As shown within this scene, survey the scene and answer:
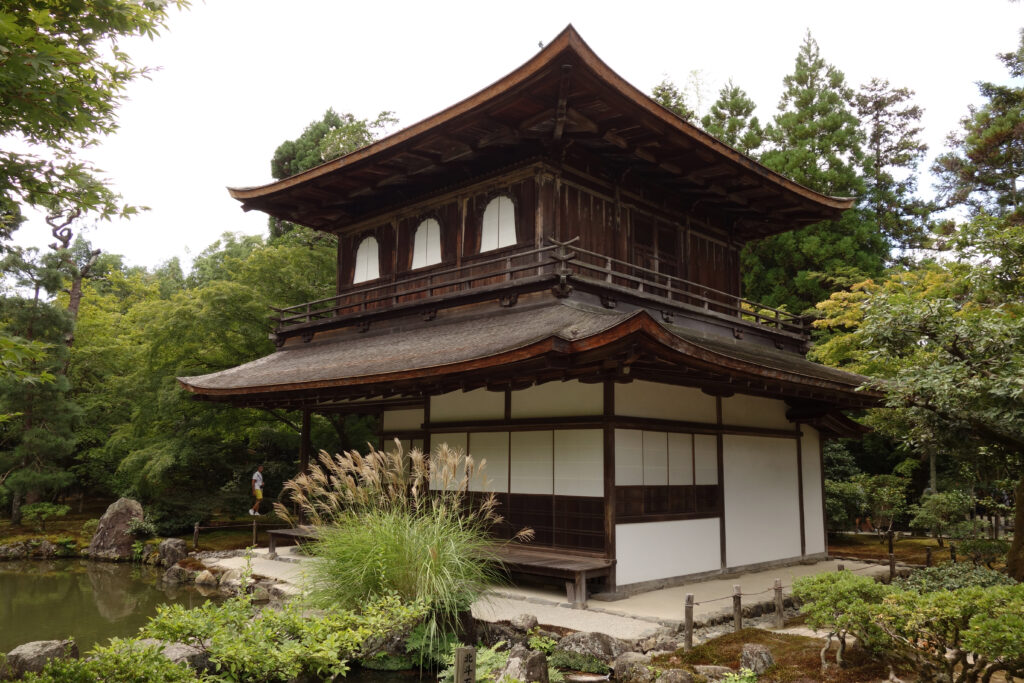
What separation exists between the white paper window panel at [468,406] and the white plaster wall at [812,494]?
19.9 ft

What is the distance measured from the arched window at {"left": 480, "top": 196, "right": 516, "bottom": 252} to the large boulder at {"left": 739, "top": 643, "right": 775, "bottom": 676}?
23.2ft

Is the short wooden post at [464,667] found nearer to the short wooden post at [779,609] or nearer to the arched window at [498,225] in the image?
the short wooden post at [779,609]

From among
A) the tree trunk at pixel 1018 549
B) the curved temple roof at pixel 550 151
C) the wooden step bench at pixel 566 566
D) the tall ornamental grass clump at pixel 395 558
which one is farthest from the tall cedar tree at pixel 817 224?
the tall ornamental grass clump at pixel 395 558

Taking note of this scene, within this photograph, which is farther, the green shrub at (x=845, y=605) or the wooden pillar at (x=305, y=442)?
the wooden pillar at (x=305, y=442)

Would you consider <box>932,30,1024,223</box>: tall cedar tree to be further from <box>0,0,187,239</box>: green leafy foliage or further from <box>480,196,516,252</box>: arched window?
<box>0,0,187,239</box>: green leafy foliage

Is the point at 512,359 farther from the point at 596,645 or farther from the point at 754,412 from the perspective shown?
the point at 754,412

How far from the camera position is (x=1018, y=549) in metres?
8.54

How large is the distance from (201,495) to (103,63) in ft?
46.1

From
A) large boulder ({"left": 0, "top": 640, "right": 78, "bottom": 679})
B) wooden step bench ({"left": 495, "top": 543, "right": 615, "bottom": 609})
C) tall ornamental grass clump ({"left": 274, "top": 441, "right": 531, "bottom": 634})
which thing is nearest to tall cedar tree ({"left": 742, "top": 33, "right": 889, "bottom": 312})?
wooden step bench ({"left": 495, "top": 543, "right": 615, "bottom": 609})

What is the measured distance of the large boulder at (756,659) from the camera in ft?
19.8

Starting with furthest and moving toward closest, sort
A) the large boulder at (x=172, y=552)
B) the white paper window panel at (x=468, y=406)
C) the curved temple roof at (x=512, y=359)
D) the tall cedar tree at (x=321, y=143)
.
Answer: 1. the tall cedar tree at (x=321, y=143)
2. the large boulder at (x=172, y=552)
3. the white paper window panel at (x=468, y=406)
4. the curved temple roof at (x=512, y=359)

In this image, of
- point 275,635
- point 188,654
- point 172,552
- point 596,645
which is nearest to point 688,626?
point 596,645

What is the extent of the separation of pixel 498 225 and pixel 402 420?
403 centimetres

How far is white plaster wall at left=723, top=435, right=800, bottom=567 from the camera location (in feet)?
35.5
